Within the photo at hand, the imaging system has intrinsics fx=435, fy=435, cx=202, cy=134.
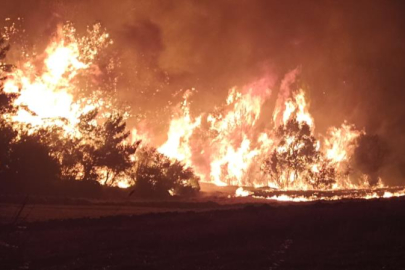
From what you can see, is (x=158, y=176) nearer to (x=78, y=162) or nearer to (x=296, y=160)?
(x=78, y=162)

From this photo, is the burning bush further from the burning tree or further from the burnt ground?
the burning tree

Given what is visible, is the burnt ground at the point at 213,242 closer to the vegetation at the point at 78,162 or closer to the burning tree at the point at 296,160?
the vegetation at the point at 78,162

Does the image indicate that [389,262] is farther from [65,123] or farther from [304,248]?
[65,123]

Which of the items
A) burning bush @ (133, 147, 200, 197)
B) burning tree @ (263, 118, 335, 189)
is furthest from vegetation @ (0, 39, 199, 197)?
burning tree @ (263, 118, 335, 189)

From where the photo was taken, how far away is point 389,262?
16.9 m

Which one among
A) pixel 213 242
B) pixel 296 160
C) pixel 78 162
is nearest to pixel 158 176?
pixel 78 162

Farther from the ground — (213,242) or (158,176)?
(158,176)

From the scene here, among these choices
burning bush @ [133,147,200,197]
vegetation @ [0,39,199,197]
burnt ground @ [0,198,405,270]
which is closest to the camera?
burnt ground @ [0,198,405,270]

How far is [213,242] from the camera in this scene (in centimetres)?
2208

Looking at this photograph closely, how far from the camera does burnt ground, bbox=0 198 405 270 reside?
1731cm

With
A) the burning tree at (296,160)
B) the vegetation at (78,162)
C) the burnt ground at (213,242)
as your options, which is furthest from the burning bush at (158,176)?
the burning tree at (296,160)

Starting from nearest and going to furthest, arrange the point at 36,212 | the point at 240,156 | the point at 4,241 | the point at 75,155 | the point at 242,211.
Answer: the point at 4,241, the point at 36,212, the point at 242,211, the point at 75,155, the point at 240,156

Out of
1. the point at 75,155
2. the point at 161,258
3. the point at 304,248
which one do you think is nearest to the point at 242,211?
the point at 304,248

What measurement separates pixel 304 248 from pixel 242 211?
1515cm
